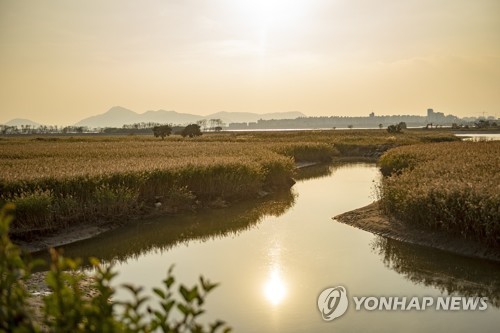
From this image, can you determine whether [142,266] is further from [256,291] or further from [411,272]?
[411,272]

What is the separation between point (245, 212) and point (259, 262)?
826cm


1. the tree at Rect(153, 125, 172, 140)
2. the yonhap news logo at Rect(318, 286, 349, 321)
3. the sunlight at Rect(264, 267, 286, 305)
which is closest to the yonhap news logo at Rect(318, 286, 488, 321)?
the yonhap news logo at Rect(318, 286, 349, 321)

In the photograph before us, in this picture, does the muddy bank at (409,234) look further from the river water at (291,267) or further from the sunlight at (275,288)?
the sunlight at (275,288)

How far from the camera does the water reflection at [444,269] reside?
10.9 m

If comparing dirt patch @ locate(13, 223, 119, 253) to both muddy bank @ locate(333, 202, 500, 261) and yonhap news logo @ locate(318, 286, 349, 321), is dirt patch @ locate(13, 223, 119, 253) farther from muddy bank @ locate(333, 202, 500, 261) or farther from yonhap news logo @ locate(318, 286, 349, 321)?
muddy bank @ locate(333, 202, 500, 261)

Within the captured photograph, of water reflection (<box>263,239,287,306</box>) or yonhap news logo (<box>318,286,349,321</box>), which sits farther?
water reflection (<box>263,239,287,306</box>)

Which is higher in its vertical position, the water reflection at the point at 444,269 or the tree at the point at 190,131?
the tree at the point at 190,131

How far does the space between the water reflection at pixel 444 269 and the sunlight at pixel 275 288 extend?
11.3 ft

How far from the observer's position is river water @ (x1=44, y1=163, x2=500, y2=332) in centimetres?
932

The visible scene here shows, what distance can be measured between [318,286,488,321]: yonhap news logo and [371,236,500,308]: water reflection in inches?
17.5

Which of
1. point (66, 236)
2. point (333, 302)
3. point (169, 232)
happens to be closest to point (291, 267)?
point (333, 302)

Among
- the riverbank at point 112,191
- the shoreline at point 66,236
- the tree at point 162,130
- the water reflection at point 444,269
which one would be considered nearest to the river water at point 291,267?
the water reflection at point 444,269

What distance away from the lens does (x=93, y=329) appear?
265cm

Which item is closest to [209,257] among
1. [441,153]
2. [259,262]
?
[259,262]
